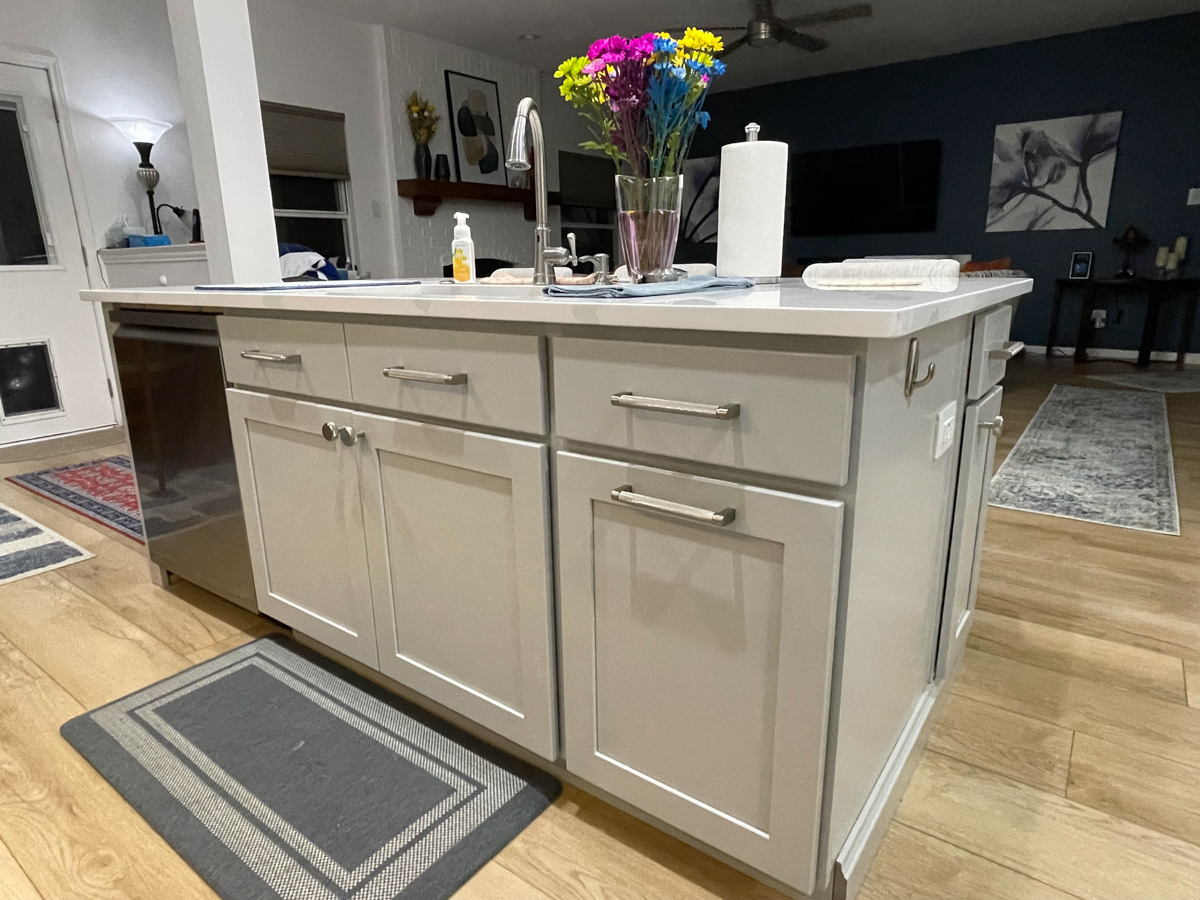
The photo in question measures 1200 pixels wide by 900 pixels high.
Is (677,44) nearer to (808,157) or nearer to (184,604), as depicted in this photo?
(184,604)

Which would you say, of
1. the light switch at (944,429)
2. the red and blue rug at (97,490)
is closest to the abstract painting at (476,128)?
the red and blue rug at (97,490)

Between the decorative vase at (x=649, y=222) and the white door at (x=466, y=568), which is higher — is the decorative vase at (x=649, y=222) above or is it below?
above

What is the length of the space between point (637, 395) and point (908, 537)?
19.0 inches

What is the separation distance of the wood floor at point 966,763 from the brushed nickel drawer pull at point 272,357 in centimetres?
77

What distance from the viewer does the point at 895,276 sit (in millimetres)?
1066

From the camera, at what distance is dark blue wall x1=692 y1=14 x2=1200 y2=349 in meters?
5.48

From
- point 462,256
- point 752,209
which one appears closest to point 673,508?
point 752,209

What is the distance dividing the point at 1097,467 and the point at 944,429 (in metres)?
2.37

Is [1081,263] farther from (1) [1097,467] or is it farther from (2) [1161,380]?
(1) [1097,467]

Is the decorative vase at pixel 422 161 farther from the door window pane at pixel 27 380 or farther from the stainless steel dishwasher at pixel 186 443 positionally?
the stainless steel dishwasher at pixel 186 443

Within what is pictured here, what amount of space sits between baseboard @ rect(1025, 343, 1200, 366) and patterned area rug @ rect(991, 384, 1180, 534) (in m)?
2.10

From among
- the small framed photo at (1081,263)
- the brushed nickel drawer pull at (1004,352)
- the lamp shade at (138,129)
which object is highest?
the lamp shade at (138,129)

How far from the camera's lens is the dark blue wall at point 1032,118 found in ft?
18.0

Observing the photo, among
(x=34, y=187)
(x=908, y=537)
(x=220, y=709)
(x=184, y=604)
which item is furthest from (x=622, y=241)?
(x=34, y=187)
